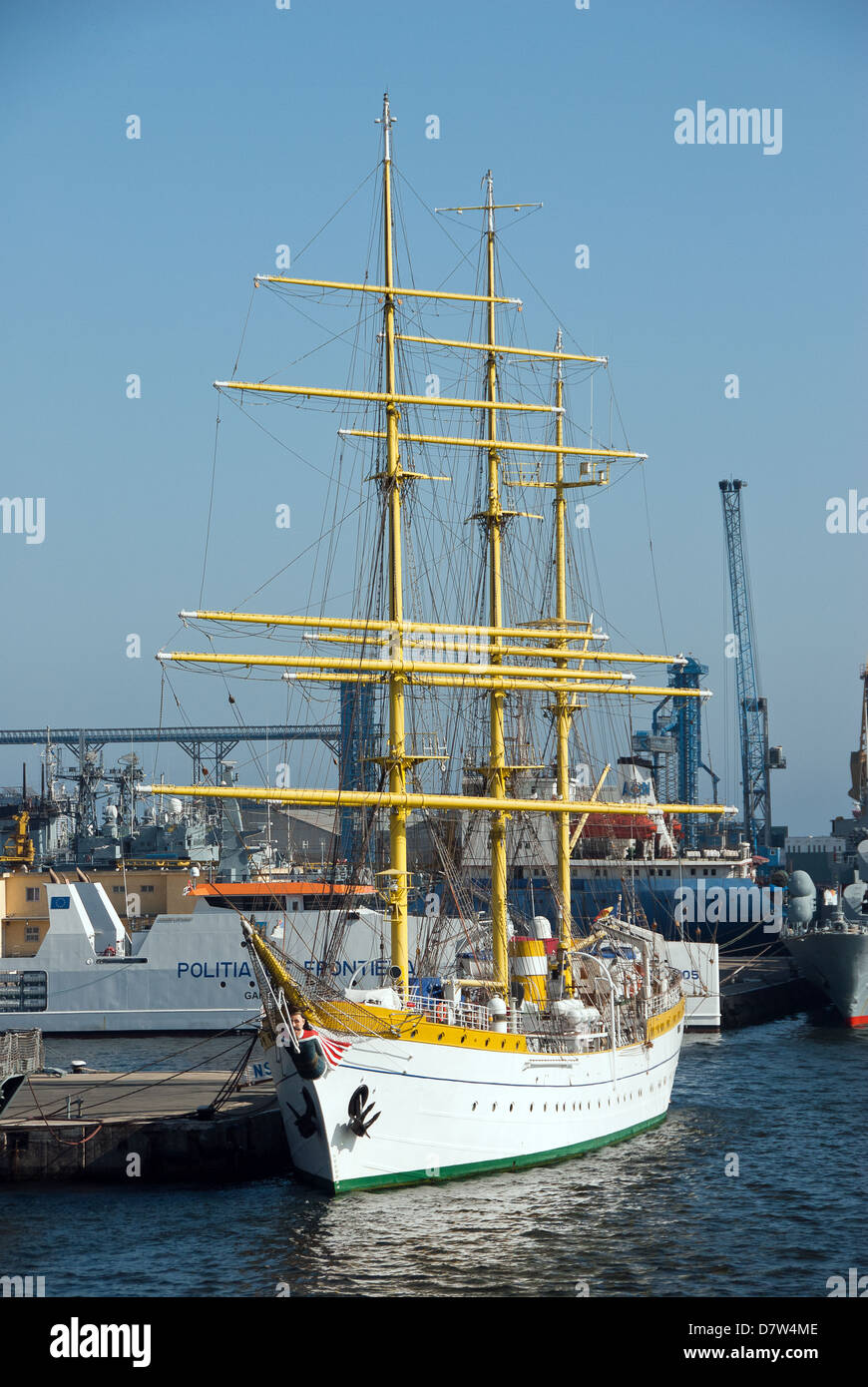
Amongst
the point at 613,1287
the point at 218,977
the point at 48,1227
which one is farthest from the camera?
the point at 218,977

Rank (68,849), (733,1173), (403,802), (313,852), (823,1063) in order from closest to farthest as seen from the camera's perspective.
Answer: (733,1173) → (403,802) → (823,1063) → (68,849) → (313,852)

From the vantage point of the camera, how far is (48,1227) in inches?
1245

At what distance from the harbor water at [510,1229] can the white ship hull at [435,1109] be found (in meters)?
0.62

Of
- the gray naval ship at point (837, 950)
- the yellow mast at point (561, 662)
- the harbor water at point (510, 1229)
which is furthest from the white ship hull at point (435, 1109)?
the gray naval ship at point (837, 950)

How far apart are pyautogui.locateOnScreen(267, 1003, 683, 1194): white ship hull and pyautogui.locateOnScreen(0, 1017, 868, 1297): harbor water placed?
0.62 metres

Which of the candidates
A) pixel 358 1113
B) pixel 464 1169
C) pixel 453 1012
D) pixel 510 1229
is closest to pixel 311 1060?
pixel 358 1113

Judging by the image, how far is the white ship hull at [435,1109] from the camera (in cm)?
3297

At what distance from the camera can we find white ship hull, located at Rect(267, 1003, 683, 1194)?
108 feet

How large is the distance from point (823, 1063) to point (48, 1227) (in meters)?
33.1

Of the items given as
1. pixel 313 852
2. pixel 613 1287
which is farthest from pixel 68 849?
pixel 613 1287

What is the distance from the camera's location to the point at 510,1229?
102 feet

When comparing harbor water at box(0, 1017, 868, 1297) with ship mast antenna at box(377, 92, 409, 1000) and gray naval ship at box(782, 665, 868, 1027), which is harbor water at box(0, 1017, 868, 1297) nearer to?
ship mast antenna at box(377, 92, 409, 1000)

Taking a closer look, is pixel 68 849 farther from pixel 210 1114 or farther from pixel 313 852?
pixel 210 1114

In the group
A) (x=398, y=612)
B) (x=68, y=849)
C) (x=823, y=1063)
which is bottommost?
(x=823, y=1063)
